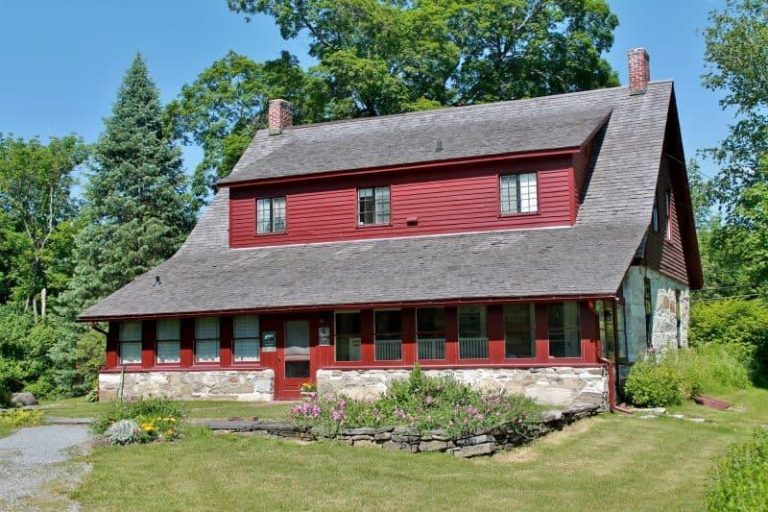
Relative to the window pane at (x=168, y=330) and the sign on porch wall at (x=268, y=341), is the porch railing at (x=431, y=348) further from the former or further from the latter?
the window pane at (x=168, y=330)

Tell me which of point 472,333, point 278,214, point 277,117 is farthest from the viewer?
point 277,117

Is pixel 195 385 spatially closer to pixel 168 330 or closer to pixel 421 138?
pixel 168 330

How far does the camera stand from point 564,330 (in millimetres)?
20016

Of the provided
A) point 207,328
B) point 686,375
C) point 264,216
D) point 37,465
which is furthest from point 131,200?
point 37,465

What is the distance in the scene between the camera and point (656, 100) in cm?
2531

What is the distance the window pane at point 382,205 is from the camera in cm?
2509

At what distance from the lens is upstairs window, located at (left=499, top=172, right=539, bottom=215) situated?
2333cm

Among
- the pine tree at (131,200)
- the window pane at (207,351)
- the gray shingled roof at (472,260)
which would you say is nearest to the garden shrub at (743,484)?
the gray shingled roof at (472,260)

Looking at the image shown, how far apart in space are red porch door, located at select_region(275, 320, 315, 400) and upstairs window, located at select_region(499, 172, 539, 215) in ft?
19.7

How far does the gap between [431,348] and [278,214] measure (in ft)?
24.5

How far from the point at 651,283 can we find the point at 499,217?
13.9 feet

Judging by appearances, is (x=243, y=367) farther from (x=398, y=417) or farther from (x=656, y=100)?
(x=656, y=100)

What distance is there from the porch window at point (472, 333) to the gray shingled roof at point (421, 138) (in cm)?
468

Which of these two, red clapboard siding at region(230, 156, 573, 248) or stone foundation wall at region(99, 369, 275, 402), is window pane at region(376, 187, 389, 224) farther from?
stone foundation wall at region(99, 369, 275, 402)
